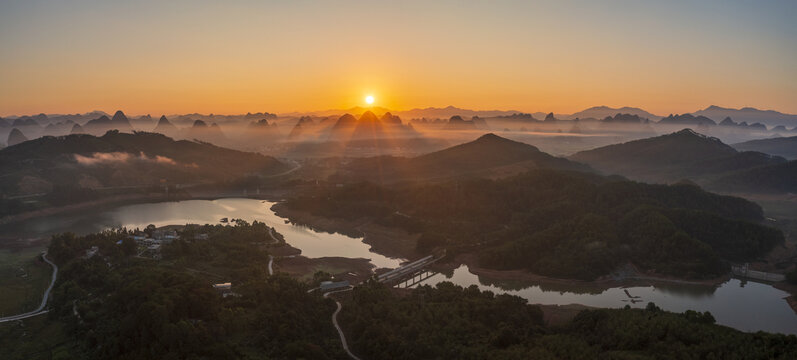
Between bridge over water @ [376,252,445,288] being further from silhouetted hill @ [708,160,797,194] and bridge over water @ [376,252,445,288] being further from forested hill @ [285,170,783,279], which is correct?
silhouetted hill @ [708,160,797,194]

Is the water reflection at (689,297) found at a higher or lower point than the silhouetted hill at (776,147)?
lower

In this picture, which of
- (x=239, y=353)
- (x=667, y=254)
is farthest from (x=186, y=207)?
(x=667, y=254)

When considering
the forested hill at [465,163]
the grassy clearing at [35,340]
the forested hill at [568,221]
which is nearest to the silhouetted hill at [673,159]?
the forested hill at [465,163]

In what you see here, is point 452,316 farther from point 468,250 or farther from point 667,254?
point 667,254

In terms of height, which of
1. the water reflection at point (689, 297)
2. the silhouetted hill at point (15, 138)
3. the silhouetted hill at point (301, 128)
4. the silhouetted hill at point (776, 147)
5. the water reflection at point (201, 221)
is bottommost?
the water reflection at point (689, 297)

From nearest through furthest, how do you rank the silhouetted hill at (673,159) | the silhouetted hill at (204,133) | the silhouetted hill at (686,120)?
the silhouetted hill at (673,159)
the silhouetted hill at (204,133)
the silhouetted hill at (686,120)

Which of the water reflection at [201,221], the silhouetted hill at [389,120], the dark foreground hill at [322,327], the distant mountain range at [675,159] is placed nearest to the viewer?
the dark foreground hill at [322,327]

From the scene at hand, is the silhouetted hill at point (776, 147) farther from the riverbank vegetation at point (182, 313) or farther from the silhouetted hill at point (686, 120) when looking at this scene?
the riverbank vegetation at point (182, 313)
